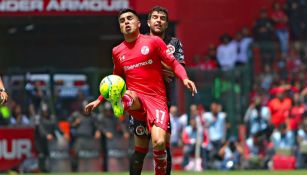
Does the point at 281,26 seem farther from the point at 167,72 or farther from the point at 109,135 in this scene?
the point at 167,72

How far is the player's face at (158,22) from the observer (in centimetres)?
1408

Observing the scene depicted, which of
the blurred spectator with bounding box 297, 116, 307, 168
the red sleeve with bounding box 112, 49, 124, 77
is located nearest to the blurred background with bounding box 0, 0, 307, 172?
the blurred spectator with bounding box 297, 116, 307, 168

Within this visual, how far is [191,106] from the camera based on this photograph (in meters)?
26.6

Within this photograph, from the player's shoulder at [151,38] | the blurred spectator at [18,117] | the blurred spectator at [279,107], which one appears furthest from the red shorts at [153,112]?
the blurred spectator at [18,117]

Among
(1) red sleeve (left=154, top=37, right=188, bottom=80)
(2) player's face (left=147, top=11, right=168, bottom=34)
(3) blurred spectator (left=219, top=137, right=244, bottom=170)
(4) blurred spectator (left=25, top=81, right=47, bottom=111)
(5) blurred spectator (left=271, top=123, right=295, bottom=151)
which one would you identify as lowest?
(3) blurred spectator (left=219, top=137, right=244, bottom=170)


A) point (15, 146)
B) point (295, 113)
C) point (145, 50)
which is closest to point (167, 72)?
point (145, 50)

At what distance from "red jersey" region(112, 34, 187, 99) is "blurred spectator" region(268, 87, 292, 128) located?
12385mm

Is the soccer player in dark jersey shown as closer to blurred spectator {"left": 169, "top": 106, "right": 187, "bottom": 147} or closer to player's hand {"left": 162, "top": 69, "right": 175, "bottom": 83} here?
player's hand {"left": 162, "top": 69, "right": 175, "bottom": 83}

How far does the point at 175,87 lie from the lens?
88.2ft

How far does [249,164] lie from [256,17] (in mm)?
7010

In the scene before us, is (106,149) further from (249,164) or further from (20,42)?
(20,42)

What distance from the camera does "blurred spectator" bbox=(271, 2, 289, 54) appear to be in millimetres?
29406

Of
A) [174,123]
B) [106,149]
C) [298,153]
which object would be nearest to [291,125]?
[298,153]

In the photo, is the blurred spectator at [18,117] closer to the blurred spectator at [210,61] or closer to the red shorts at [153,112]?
the blurred spectator at [210,61]
